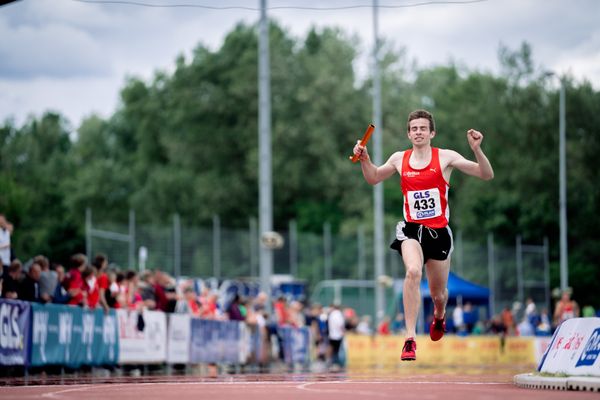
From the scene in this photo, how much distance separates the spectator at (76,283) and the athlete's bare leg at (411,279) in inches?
376

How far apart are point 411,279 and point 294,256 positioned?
122 ft

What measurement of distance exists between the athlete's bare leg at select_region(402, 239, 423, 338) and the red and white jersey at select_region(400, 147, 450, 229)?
0.29 m

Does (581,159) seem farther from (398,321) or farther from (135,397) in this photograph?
(135,397)

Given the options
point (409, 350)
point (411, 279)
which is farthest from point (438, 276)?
point (409, 350)

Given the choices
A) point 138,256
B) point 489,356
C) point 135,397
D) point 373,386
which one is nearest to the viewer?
point 135,397

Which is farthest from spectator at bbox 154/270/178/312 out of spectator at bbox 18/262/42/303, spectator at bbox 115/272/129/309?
spectator at bbox 18/262/42/303

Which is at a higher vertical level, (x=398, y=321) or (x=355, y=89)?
(x=355, y=89)

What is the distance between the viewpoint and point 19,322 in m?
18.3

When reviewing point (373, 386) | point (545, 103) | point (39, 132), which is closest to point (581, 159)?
point (545, 103)

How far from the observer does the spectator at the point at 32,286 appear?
1944 cm

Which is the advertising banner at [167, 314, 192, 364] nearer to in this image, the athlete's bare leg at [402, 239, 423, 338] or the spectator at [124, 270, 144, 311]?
the spectator at [124, 270, 144, 311]

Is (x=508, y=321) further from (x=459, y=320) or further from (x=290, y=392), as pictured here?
(x=290, y=392)

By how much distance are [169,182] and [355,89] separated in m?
13.6

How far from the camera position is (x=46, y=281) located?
20.1 m
